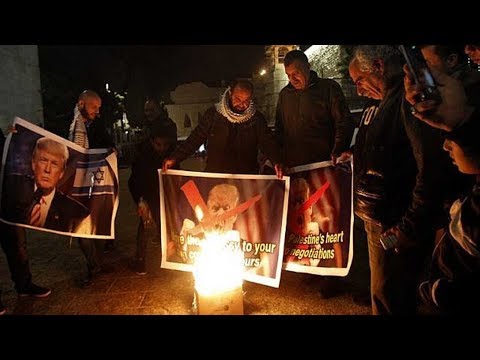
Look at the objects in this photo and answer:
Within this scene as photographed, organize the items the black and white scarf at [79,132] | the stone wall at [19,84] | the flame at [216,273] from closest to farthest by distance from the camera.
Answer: the flame at [216,273] < the black and white scarf at [79,132] < the stone wall at [19,84]

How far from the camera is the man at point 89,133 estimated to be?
4.34 m

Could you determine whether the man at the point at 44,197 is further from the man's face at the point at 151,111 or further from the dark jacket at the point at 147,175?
the man's face at the point at 151,111

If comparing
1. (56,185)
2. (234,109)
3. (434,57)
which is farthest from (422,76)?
(56,185)

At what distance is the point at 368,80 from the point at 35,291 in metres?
4.05

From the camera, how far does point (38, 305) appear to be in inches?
155

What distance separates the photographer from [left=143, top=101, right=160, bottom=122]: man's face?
5.47 m

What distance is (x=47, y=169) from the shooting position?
3926mm

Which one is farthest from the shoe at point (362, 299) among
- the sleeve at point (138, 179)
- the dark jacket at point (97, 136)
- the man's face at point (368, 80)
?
the dark jacket at point (97, 136)

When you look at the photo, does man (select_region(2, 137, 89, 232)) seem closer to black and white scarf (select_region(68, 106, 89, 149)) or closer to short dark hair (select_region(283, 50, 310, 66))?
black and white scarf (select_region(68, 106, 89, 149))

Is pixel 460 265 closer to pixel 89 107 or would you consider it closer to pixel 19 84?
pixel 89 107

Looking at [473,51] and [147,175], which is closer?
[473,51]

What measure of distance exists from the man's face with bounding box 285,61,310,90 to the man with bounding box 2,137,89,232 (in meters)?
2.63

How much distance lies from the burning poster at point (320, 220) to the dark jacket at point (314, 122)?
0.29 metres

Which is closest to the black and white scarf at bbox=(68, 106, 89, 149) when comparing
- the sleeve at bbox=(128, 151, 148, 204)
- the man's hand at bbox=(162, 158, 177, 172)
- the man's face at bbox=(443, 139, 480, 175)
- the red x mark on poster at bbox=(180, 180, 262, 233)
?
the sleeve at bbox=(128, 151, 148, 204)
